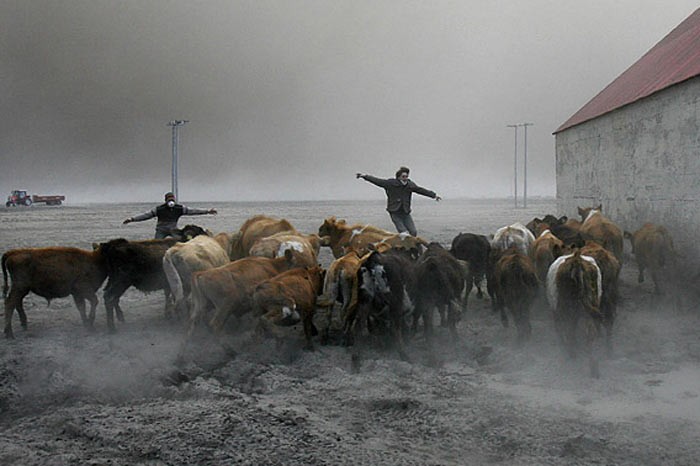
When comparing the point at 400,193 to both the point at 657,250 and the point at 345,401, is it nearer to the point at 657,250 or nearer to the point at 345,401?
the point at 657,250

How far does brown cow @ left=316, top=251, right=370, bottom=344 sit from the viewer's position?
8.06 metres

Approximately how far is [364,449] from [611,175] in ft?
47.1

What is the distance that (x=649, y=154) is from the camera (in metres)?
14.5

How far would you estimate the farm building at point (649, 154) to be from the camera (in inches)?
492

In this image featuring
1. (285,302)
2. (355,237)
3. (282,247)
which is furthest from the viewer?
(355,237)

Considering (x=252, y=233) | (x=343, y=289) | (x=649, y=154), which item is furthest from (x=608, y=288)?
(x=649, y=154)

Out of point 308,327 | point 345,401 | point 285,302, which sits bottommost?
point 345,401

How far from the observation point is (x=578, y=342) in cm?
784

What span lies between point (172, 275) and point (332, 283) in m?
2.63

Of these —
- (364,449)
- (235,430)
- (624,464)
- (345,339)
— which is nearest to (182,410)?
(235,430)

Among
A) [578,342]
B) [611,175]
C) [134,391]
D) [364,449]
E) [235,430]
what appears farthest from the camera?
[611,175]

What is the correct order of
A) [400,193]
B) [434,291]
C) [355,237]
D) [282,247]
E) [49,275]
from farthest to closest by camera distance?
[400,193], [355,237], [282,247], [49,275], [434,291]

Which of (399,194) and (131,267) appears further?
(399,194)

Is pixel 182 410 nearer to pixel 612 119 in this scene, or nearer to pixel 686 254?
pixel 686 254
